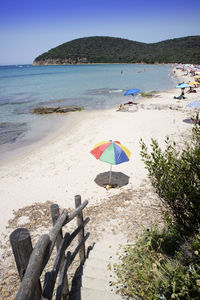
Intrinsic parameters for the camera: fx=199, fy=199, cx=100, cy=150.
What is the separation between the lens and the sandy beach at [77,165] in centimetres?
749

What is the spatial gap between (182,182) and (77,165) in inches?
264

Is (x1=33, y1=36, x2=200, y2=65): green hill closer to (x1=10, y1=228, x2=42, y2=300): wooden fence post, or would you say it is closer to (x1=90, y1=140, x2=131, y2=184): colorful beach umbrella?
(x1=90, y1=140, x2=131, y2=184): colorful beach umbrella

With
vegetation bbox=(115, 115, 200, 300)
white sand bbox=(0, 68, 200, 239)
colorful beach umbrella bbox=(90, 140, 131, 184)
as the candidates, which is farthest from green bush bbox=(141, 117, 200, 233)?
white sand bbox=(0, 68, 200, 239)

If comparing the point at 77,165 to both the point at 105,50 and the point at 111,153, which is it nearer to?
the point at 111,153

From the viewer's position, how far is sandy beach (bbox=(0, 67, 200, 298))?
7.49 m

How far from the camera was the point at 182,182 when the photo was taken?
351 cm

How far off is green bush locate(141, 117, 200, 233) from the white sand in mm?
3691

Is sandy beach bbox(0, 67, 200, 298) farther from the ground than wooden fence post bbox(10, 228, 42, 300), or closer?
closer

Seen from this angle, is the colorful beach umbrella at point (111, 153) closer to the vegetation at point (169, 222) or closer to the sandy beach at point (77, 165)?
the sandy beach at point (77, 165)

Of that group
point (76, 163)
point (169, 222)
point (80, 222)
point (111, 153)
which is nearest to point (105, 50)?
point (76, 163)

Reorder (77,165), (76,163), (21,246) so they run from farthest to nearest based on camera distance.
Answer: (76,163)
(77,165)
(21,246)

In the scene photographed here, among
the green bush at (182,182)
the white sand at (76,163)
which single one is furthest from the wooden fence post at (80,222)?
the white sand at (76,163)

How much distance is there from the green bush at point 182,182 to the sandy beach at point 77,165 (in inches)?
112

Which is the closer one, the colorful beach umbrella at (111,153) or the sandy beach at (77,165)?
the colorful beach umbrella at (111,153)
